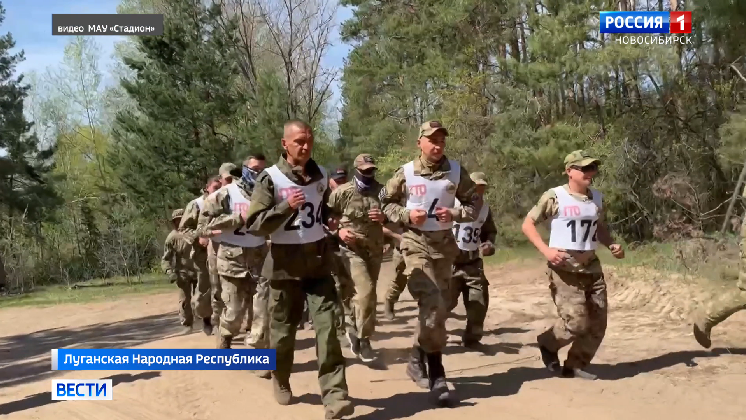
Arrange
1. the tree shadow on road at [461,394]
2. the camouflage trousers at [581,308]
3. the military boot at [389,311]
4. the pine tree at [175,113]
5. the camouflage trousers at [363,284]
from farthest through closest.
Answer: the pine tree at [175,113]
the military boot at [389,311]
the camouflage trousers at [363,284]
the camouflage trousers at [581,308]
the tree shadow on road at [461,394]

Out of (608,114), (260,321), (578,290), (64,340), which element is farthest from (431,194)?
(608,114)

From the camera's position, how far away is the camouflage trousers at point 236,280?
7699 millimetres

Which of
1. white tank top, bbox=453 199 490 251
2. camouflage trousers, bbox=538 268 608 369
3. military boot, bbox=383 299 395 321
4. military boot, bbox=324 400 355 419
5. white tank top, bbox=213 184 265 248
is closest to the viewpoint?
military boot, bbox=324 400 355 419

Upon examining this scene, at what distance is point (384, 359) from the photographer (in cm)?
782

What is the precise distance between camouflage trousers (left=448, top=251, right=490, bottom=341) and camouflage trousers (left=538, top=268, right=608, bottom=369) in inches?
68.3

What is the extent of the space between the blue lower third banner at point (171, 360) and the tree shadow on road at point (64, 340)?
61 centimetres

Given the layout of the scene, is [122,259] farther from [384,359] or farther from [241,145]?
[384,359]

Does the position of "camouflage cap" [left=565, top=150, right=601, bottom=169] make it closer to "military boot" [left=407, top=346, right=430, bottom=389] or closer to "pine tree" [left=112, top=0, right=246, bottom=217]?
"military boot" [left=407, top=346, right=430, bottom=389]

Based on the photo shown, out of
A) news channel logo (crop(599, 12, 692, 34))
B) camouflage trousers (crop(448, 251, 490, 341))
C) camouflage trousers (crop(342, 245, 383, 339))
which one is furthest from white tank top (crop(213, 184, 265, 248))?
news channel logo (crop(599, 12, 692, 34))

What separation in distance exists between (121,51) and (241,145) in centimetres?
1472

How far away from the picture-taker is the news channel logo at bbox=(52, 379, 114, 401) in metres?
6.66

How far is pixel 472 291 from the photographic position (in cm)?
830

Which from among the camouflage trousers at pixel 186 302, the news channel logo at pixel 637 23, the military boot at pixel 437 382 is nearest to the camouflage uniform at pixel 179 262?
the camouflage trousers at pixel 186 302

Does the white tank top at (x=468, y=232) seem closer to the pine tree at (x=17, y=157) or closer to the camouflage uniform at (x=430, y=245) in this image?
the camouflage uniform at (x=430, y=245)
